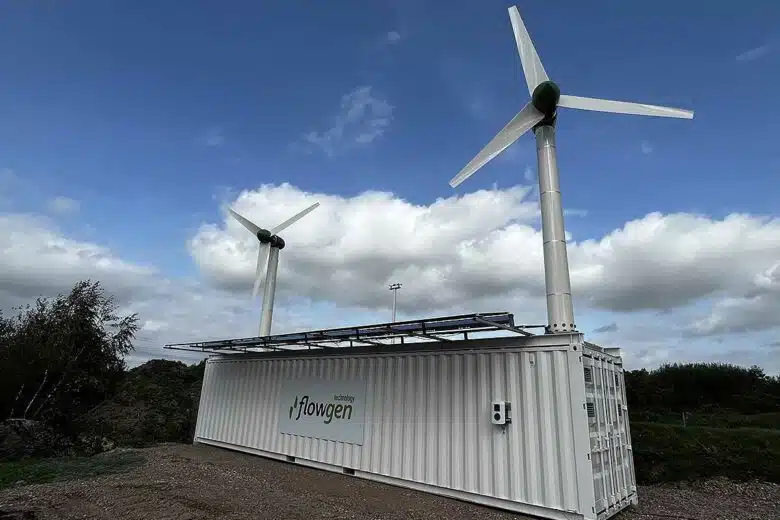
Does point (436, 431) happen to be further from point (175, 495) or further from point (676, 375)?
point (676, 375)

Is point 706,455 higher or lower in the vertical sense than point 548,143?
lower

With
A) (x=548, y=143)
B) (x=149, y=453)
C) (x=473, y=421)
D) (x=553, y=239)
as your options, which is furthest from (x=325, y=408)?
(x=548, y=143)

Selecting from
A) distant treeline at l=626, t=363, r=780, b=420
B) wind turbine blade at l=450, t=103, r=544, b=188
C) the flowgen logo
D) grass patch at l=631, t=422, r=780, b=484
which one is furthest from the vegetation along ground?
wind turbine blade at l=450, t=103, r=544, b=188

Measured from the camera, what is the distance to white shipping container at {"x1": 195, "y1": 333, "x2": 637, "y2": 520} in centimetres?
877

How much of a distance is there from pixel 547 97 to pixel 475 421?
8088 mm

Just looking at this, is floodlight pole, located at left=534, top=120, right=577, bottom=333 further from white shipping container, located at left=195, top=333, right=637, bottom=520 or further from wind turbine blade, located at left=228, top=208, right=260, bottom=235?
wind turbine blade, located at left=228, top=208, right=260, bottom=235

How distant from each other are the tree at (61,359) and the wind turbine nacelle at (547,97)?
24.1 metres

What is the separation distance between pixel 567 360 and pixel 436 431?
145 inches

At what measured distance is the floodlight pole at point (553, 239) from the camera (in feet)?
31.8

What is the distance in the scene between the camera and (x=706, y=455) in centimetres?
1484

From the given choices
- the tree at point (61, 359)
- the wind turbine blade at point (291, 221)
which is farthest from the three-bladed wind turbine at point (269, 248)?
the tree at point (61, 359)

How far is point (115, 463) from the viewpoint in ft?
42.9

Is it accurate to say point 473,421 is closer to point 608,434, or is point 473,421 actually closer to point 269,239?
point 608,434

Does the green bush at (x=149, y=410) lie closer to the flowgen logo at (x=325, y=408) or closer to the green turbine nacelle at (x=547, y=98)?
the flowgen logo at (x=325, y=408)
